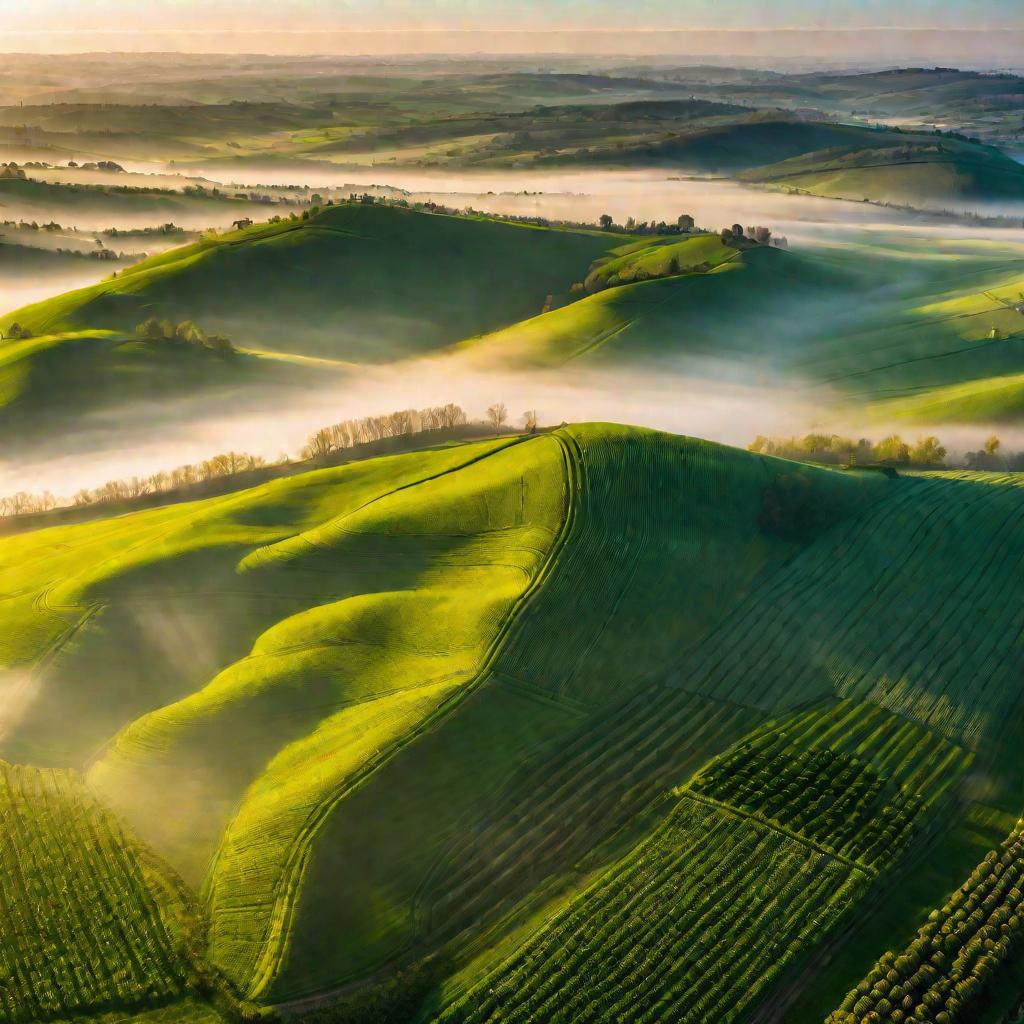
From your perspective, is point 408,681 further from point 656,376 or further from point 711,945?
point 656,376

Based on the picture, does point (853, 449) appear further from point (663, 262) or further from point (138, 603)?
point (663, 262)

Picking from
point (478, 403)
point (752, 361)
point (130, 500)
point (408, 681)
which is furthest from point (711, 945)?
point (752, 361)

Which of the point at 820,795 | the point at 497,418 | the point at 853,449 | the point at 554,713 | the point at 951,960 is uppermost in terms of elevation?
the point at 497,418

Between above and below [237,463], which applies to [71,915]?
below

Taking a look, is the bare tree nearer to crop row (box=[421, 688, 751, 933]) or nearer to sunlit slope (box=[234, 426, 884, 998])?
sunlit slope (box=[234, 426, 884, 998])

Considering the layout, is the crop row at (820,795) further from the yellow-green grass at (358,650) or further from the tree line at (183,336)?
the tree line at (183,336)

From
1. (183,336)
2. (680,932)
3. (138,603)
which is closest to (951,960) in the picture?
(680,932)
